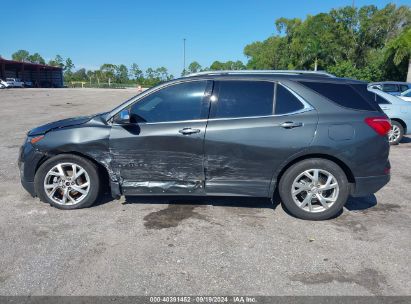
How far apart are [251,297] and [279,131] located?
1.95 m

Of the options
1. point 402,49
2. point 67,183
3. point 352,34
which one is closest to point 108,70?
point 352,34

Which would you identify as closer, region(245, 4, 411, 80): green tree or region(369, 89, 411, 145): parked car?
region(369, 89, 411, 145): parked car

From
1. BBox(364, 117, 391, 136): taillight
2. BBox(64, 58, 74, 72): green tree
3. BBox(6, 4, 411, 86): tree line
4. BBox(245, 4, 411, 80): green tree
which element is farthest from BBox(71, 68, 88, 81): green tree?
BBox(364, 117, 391, 136): taillight

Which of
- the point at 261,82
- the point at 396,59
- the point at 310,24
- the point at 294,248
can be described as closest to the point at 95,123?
the point at 261,82

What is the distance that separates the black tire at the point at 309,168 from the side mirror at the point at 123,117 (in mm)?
2014

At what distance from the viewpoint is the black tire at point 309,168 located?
13.4 ft

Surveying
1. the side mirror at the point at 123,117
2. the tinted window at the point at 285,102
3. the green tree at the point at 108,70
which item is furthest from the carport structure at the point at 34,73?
the tinted window at the point at 285,102

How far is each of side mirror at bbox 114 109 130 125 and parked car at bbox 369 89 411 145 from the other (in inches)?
284

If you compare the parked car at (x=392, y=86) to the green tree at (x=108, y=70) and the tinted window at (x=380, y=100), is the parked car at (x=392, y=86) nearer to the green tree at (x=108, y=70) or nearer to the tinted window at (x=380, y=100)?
the tinted window at (x=380, y=100)

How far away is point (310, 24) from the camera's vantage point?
161 feet

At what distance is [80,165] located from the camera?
431cm

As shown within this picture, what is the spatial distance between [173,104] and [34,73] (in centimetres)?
8741

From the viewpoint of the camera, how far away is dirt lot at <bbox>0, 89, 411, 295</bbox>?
2.93 meters

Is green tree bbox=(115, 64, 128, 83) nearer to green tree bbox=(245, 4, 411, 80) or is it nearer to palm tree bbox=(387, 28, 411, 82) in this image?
green tree bbox=(245, 4, 411, 80)
